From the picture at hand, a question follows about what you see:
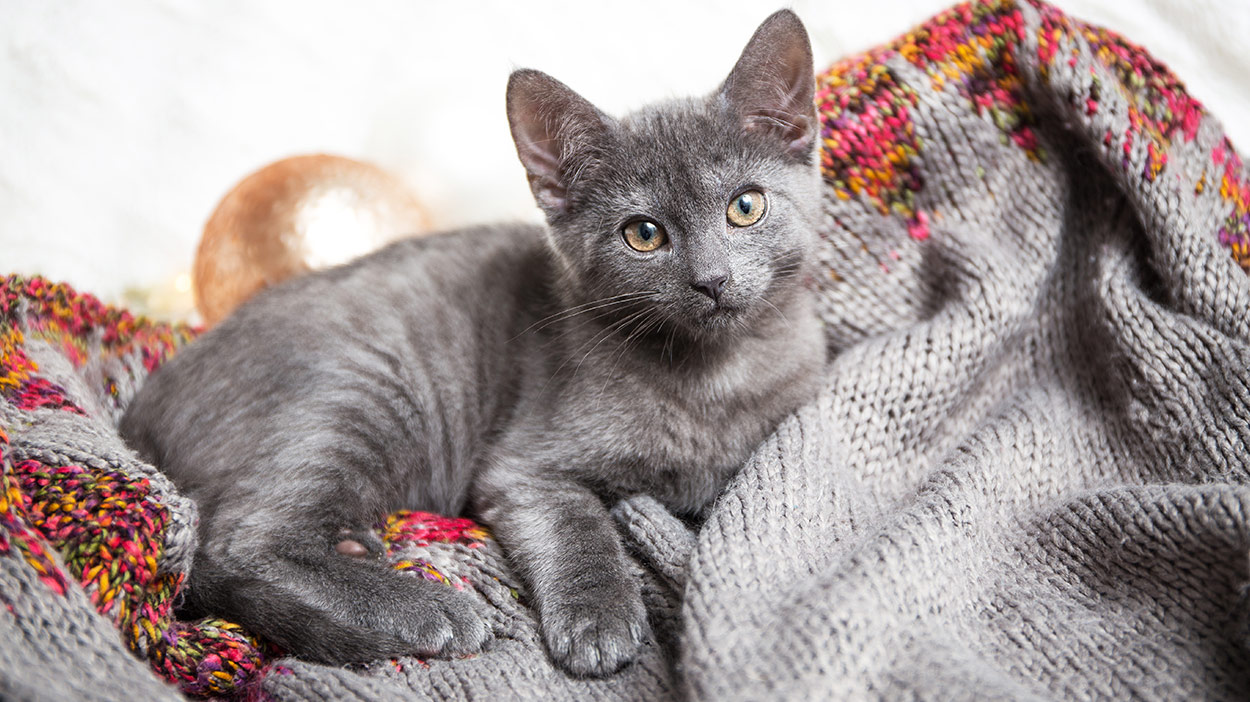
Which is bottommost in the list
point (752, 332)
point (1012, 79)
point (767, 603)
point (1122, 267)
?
point (767, 603)

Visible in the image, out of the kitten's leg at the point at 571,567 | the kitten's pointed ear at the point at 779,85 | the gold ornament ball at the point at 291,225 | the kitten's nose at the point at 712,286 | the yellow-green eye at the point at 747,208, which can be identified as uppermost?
the kitten's pointed ear at the point at 779,85

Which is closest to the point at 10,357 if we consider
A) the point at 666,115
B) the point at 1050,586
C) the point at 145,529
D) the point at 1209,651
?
the point at 145,529

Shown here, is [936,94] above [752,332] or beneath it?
above

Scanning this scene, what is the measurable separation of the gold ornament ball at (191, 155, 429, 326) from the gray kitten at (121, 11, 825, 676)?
34cm

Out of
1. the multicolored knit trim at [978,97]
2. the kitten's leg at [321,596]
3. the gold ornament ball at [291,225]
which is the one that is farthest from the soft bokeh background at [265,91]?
the kitten's leg at [321,596]

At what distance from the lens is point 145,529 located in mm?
917

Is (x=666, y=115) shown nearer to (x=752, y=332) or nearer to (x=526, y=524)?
(x=752, y=332)

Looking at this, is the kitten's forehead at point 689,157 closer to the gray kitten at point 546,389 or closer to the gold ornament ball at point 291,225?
the gray kitten at point 546,389

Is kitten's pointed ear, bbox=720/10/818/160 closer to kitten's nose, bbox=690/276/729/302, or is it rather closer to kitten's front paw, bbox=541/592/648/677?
kitten's nose, bbox=690/276/729/302

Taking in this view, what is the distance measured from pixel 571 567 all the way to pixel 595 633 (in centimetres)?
11

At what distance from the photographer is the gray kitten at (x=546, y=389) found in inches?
39.2

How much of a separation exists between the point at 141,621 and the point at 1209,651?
110cm

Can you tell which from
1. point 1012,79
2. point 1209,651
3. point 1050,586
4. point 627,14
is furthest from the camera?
point 627,14

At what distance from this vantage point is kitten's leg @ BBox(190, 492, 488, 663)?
0.96 metres
